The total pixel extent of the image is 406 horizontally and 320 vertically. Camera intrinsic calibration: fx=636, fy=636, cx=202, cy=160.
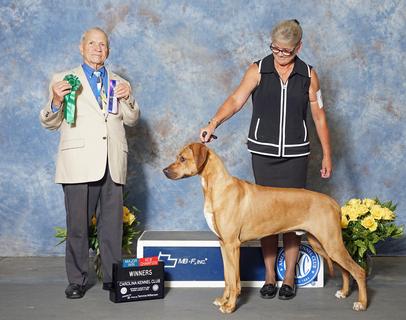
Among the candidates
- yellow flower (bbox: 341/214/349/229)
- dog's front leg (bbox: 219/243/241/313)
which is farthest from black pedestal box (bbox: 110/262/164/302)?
yellow flower (bbox: 341/214/349/229)

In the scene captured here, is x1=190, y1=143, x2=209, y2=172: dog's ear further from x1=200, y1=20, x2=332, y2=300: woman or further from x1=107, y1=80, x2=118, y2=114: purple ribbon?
x1=107, y1=80, x2=118, y2=114: purple ribbon

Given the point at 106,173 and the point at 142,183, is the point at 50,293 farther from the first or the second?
the point at 142,183

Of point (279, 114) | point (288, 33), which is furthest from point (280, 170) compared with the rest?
point (288, 33)

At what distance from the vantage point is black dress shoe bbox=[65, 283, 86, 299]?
159 inches

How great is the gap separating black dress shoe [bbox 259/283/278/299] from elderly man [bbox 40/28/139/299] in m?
1.00

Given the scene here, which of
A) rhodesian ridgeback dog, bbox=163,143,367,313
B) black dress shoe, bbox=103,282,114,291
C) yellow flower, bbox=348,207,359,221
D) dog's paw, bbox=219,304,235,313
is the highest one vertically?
rhodesian ridgeback dog, bbox=163,143,367,313

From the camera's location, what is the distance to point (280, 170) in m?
4.04

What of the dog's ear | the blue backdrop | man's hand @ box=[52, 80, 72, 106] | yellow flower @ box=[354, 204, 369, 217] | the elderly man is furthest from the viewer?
the blue backdrop

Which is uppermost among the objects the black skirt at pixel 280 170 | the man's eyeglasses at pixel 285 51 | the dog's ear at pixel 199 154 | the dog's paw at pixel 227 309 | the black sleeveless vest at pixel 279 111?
the man's eyeglasses at pixel 285 51

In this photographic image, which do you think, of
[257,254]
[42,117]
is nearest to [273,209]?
[257,254]

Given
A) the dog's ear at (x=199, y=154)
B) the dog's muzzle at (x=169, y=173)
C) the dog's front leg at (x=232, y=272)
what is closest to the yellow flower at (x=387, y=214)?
the dog's front leg at (x=232, y=272)

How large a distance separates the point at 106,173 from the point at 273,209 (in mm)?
1076

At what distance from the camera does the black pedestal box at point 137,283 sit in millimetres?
3949

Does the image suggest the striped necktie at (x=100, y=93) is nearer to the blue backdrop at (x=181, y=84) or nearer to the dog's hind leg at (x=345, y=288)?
the blue backdrop at (x=181, y=84)
